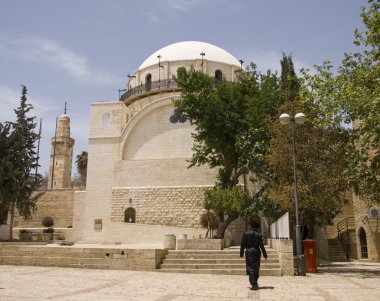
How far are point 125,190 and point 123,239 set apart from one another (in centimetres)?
292

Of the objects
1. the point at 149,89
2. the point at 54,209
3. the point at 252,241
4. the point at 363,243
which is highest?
the point at 149,89

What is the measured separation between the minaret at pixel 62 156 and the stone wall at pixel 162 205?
18.5 meters

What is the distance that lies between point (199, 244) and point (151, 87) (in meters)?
17.0

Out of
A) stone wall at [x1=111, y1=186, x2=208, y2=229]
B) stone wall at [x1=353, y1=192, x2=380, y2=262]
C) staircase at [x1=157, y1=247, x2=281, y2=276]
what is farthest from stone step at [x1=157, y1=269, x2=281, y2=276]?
stone wall at [x1=111, y1=186, x2=208, y2=229]

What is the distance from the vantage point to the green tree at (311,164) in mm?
12547

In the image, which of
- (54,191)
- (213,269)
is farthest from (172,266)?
(54,191)

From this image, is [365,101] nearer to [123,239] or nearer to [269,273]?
[269,273]

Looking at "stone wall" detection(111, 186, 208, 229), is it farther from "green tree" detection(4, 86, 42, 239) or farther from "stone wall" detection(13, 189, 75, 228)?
"stone wall" detection(13, 189, 75, 228)

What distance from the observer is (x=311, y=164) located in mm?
12844

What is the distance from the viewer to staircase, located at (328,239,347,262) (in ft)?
59.3

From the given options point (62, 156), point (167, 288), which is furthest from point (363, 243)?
point (62, 156)

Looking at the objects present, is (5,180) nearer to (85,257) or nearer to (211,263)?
(85,257)

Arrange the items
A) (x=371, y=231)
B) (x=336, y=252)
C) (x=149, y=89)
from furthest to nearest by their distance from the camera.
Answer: (x=149, y=89) < (x=336, y=252) < (x=371, y=231)

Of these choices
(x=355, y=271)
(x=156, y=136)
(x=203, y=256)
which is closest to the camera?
(x=355, y=271)
